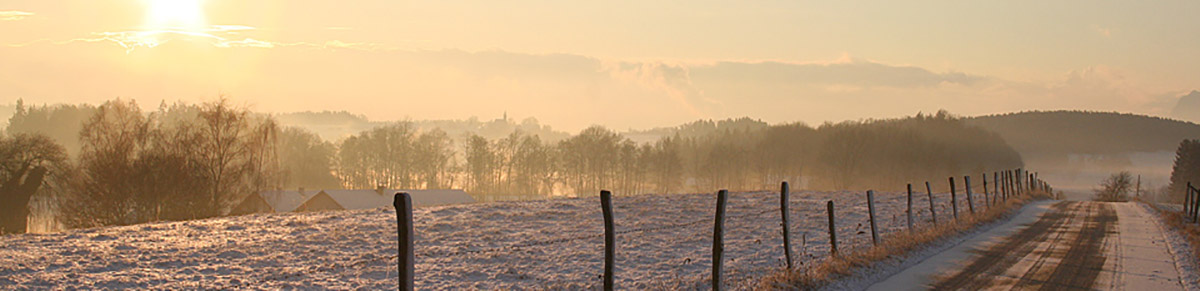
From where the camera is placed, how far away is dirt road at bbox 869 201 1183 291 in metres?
12.7

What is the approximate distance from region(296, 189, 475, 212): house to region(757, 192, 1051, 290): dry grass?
169 ft

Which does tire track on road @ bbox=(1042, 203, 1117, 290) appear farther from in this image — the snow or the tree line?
the tree line

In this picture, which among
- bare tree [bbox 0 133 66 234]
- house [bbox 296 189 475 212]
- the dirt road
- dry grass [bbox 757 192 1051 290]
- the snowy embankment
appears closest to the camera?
dry grass [bbox 757 192 1051 290]

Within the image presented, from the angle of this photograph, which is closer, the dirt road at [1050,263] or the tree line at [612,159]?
the dirt road at [1050,263]

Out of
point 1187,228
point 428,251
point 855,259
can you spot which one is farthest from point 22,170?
point 1187,228

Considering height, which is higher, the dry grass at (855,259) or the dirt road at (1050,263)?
the dry grass at (855,259)

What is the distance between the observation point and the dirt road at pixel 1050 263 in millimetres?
12742

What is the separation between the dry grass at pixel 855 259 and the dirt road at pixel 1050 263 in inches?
24.2

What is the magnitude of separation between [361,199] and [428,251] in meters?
57.2

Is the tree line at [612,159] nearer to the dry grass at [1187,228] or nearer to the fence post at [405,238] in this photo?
the dry grass at [1187,228]

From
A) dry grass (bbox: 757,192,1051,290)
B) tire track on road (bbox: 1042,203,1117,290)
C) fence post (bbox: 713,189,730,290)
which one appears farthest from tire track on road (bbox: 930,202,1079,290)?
fence post (bbox: 713,189,730,290)

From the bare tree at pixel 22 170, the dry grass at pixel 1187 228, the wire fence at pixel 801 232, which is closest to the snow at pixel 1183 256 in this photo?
the dry grass at pixel 1187 228

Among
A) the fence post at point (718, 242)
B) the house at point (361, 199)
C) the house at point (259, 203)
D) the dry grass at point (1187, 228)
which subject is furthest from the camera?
the house at point (361, 199)

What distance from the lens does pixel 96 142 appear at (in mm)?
46250
